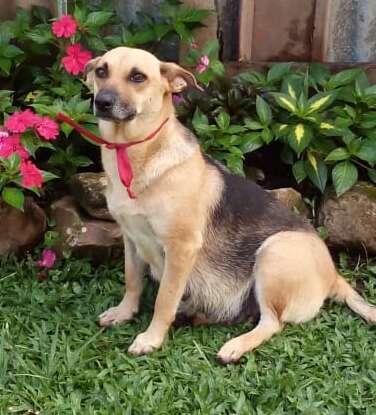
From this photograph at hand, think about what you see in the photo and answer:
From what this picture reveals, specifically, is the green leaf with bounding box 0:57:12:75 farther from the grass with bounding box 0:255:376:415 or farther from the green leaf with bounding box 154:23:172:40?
the grass with bounding box 0:255:376:415

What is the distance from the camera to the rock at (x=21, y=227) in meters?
5.12

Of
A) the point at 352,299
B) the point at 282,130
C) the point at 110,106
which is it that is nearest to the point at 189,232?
the point at 110,106

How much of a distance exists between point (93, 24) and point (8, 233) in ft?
5.58

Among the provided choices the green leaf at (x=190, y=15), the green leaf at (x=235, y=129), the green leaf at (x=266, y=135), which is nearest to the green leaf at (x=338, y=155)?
the green leaf at (x=266, y=135)

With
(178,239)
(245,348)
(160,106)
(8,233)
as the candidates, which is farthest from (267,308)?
(8,233)

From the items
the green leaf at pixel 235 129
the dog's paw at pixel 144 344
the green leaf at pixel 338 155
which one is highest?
the green leaf at pixel 235 129

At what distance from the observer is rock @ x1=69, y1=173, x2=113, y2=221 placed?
17.0ft

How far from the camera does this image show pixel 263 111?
217 inches

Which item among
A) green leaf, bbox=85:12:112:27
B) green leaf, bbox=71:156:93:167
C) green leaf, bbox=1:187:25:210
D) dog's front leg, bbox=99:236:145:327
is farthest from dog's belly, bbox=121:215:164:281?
green leaf, bbox=85:12:112:27

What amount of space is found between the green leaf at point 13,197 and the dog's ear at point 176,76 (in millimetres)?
1370

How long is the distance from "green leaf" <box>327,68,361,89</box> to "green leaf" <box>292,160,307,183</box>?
2.17 feet

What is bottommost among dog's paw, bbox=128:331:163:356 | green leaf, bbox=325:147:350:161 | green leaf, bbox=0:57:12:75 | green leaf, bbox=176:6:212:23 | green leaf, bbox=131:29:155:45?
dog's paw, bbox=128:331:163:356

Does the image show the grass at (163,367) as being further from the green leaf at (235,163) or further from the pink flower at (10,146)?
the green leaf at (235,163)

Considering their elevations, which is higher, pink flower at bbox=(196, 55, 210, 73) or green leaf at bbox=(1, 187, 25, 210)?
pink flower at bbox=(196, 55, 210, 73)
